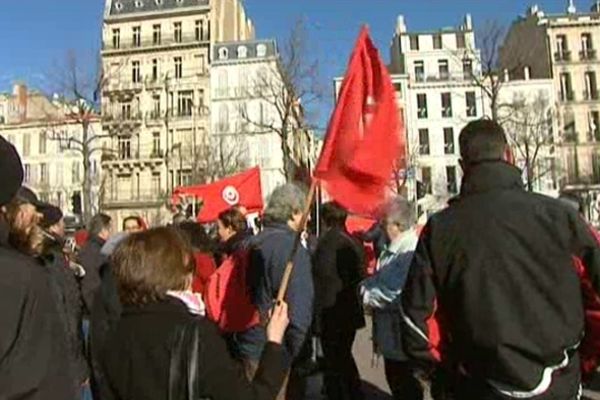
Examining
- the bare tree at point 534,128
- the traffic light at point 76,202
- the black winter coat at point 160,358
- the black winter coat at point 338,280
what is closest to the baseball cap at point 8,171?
the black winter coat at point 160,358

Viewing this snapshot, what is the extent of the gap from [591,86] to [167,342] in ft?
219

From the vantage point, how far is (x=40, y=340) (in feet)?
6.10

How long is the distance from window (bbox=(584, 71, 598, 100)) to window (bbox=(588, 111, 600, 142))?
1542 mm

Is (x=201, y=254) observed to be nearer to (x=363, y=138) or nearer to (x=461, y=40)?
(x=363, y=138)

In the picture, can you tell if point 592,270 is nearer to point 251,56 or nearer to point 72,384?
point 72,384

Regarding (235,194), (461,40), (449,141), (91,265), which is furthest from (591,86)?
(91,265)

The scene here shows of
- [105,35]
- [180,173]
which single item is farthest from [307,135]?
[105,35]

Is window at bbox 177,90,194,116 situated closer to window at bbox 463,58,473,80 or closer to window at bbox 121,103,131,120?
window at bbox 121,103,131,120

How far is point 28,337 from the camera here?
1828 mm

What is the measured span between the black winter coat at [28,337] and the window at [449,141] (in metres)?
61.7

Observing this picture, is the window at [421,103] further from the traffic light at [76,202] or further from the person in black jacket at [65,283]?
the person in black jacket at [65,283]

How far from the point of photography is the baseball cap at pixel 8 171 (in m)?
1.92

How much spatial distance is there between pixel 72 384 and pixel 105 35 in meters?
67.6

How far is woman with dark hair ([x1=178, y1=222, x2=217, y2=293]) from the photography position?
5.80m
